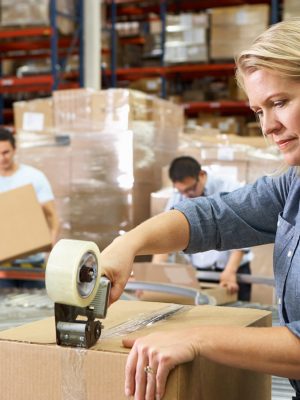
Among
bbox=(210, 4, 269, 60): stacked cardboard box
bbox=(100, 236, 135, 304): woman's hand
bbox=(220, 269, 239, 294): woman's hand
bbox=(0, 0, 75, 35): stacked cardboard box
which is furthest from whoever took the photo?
bbox=(210, 4, 269, 60): stacked cardboard box

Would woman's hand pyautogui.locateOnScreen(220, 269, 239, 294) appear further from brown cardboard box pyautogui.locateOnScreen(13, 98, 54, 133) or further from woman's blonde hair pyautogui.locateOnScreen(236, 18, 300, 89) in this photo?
brown cardboard box pyautogui.locateOnScreen(13, 98, 54, 133)

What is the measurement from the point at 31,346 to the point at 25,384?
7 cm

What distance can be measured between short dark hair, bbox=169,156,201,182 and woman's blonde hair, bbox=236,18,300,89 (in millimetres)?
2614

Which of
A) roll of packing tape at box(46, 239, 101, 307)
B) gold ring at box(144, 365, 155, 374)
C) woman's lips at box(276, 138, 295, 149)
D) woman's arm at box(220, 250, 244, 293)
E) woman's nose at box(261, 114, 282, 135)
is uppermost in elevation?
woman's nose at box(261, 114, 282, 135)

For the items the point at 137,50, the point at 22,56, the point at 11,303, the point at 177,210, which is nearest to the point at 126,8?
the point at 137,50

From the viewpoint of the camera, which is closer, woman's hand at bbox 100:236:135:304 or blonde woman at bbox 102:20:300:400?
Result: blonde woman at bbox 102:20:300:400

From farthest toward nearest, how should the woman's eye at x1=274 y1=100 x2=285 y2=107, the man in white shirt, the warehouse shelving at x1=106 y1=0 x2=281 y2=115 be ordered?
1. the warehouse shelving at x1=106 y1=0 x2=281 y2=115
2. the man in white shirt
3. the woman's eye at x1=274 y1=100 x2=285 y2=107

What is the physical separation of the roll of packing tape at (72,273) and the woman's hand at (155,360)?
13cm

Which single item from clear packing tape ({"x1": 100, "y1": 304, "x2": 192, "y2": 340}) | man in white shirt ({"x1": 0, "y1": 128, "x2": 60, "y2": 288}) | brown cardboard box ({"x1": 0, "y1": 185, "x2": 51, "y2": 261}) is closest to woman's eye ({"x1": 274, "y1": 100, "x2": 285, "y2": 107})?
clear packing tape ({"x1": 100, "y1": 304, "x2": 192, "y2": 340})

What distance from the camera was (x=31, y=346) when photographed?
48.1 inches

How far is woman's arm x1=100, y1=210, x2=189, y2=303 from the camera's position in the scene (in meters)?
1.37

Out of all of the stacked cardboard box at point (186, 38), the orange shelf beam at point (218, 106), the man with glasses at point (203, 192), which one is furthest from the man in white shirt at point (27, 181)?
the orange shelf beam at point (218, 106)

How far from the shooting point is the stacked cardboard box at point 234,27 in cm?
768

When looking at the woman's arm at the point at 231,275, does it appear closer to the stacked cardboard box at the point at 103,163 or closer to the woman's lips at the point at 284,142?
the stacked cardboard box at the point at 103,163
